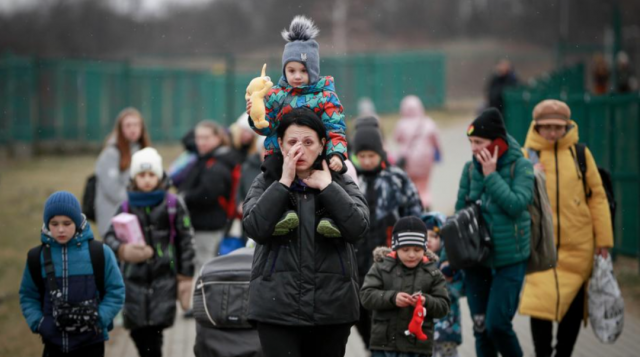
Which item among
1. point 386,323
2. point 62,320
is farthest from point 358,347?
point 62,320

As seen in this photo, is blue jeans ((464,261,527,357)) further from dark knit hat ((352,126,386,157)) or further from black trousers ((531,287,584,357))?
dark knit hat ((352,126,386,157))

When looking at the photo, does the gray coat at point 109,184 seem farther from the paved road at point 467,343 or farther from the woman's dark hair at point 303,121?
the woman's dark hair at point 303,121

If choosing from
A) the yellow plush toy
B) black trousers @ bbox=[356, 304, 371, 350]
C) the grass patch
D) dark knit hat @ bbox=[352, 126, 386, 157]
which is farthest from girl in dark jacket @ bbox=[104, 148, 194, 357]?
the yellow plush toy

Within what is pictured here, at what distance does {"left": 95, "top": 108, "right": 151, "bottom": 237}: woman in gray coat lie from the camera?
10.3 meters

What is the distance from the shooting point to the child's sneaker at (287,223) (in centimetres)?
522

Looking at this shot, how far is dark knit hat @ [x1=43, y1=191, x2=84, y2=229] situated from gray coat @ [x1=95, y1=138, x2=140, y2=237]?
3765 mm

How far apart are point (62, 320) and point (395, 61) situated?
3456cm

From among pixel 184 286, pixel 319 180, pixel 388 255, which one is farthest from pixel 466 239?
pixel 184 286

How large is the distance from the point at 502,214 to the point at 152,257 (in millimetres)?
2746

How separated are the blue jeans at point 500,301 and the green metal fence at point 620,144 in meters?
5.21

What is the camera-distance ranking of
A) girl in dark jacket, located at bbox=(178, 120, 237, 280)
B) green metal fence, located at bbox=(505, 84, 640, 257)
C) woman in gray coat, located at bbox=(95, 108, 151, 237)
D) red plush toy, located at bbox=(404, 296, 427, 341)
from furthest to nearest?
green metal fence, located at bbox=(505, 84, 640, 257)
girl in dark jacket, located at bbox=(178, 120, 237, 280)
woman in gray coat, located at bbox=(95, 108, 151, 237)
red plush toy, located at bbox=(404, 296, 427, 341)

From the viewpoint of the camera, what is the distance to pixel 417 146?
16406 millimetres

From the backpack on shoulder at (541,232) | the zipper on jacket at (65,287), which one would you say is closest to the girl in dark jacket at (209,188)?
the zipper on jacket at (65,287)

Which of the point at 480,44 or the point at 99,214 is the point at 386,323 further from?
the point at 480,44
